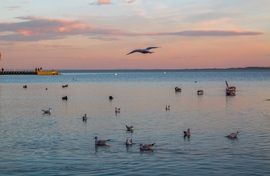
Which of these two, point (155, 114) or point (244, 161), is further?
point (155, 114)

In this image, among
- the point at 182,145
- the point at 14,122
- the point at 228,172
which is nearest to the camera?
the point at 228,172

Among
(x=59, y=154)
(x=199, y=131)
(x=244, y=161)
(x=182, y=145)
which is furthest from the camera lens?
(x=199, y=131)

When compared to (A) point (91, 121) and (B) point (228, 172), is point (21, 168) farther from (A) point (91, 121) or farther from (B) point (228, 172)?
(A) point (91, 121)

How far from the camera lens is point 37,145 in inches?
916

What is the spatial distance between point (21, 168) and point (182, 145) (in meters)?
8.58

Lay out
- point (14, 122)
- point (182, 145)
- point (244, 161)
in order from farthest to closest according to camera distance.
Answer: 1. point (14, 122)
2. point (182, 145)
3. point (244, 161)

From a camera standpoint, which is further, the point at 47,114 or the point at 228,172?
the point at 47,114

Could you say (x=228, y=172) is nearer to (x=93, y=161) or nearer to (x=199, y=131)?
(x=93, y=161)

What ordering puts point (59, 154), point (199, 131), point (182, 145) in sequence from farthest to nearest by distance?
point (199, 131) → point (182, 145) → point (59, 154)

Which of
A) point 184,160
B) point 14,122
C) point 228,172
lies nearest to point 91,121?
point 14,122

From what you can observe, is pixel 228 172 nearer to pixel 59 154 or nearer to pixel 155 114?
pixel 59 154

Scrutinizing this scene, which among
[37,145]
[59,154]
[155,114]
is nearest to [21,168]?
[59,154]

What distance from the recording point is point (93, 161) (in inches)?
779

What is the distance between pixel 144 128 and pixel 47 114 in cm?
1291
